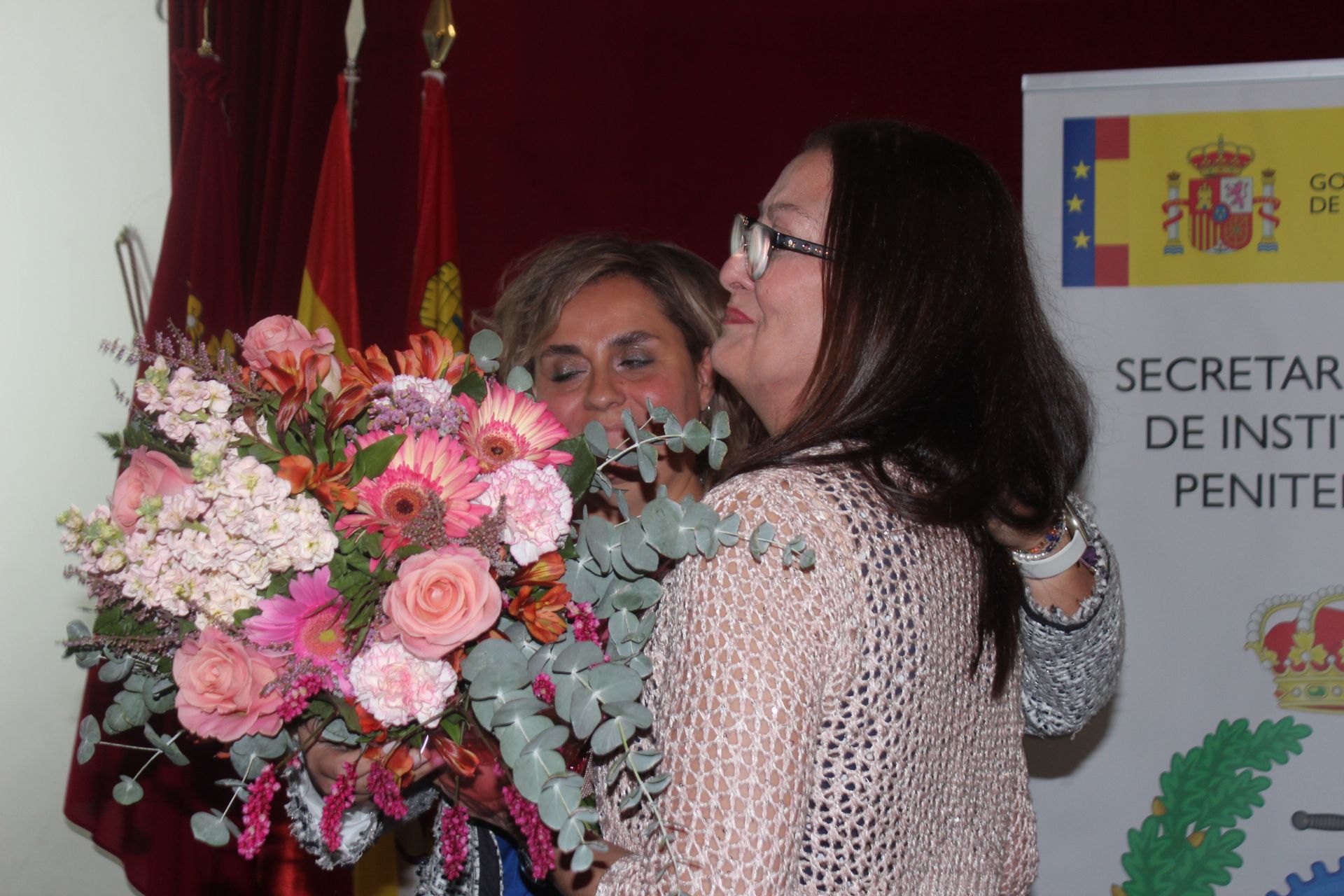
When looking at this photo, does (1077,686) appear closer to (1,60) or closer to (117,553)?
(117,553)

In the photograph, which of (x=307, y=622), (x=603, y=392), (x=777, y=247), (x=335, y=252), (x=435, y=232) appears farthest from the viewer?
(x=435, y=232)

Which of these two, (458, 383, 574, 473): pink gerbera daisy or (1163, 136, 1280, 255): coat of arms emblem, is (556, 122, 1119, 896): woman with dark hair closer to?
(458, 383, 574, 473): pink gerbera daisy

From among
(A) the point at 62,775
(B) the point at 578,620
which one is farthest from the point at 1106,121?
(A) the point at 62,775

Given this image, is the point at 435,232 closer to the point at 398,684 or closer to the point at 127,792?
the point at 127,792

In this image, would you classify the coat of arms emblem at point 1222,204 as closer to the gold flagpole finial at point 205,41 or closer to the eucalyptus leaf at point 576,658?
the eucalyptus leaf at point 576,658

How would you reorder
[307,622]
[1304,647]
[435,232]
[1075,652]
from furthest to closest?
[435,232] → [1304,647] → [1075,652] → [307,622]

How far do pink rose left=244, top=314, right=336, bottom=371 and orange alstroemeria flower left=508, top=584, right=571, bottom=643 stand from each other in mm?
335

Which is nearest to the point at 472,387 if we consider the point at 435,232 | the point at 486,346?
the point at 486,346

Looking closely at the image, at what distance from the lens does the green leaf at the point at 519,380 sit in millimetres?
1210

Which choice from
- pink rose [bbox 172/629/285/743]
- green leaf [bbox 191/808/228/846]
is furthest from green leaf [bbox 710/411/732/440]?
green leaf [bbox 191/808/228/846]

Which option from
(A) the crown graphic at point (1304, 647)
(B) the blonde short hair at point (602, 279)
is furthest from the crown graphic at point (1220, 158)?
(B) the blonde short hair at point (602, 279)

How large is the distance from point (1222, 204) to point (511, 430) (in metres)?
2.14

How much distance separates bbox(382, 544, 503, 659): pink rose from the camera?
962mm

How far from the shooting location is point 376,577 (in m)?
1.05
